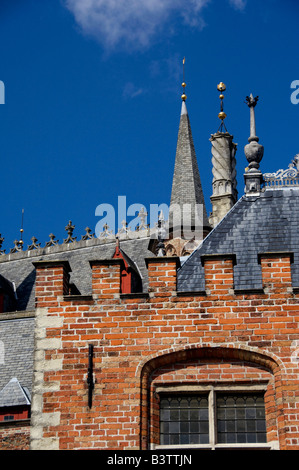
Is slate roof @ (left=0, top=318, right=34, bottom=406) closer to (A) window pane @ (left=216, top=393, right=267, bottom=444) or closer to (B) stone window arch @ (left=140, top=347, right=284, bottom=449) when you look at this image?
(B) stone window arch @ (left=140, top=347, right=284, bottom=449)

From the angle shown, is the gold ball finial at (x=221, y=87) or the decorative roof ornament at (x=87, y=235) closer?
the gold ball finial at (x=221, y=87)

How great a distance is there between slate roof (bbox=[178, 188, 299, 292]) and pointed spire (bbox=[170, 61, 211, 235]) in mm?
21222

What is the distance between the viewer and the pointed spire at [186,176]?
130 ft

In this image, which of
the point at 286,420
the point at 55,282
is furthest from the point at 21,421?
the point at 286,420

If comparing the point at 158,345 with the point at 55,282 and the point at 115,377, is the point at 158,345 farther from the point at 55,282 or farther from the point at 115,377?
the point at 55,282

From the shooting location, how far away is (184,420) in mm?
13078

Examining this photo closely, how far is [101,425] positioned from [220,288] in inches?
102

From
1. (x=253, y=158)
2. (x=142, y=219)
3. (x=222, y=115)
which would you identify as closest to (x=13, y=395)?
(x=222, y=115)

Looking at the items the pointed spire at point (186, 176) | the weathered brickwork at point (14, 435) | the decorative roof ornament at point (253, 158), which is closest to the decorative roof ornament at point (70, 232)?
the pointed spire at point (186, 176)

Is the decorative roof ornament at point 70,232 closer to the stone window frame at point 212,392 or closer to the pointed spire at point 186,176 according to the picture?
the pointed spire at point 186,176

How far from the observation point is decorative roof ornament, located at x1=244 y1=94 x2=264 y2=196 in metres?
16.8

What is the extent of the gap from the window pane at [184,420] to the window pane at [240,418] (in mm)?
210

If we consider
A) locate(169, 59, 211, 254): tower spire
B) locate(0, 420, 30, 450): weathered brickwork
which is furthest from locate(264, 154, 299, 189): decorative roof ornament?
locate(169, 59, 211, 254): tower spire

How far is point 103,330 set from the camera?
1330cm
